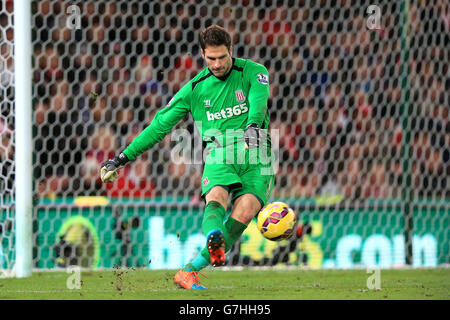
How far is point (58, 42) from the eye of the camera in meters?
7.37

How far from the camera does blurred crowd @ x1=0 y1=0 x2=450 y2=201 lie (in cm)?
745

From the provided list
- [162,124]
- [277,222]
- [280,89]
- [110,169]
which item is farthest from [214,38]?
[280,89]

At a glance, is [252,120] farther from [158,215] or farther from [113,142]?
[113,142]

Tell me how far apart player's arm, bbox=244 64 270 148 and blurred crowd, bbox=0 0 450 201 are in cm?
272

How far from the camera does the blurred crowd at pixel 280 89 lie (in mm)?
7453

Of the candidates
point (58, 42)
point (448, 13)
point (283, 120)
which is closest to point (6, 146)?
point (58, 42)

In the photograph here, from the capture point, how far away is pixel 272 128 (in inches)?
321

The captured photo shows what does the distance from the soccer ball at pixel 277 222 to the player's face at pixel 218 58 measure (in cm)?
100

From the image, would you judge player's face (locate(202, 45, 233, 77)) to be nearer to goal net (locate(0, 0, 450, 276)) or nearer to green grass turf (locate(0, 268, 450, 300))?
green grass turf (locate(0, 268, 450, 300))

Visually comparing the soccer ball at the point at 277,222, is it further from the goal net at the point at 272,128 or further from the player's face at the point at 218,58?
the goal net at the point at 272,128

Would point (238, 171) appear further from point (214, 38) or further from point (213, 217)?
point (214, 38)

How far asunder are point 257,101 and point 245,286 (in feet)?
5.20

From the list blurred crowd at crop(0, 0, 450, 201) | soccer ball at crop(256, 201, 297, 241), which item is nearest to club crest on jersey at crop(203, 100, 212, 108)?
soccer ball at crop(256, 201, 297, 241)

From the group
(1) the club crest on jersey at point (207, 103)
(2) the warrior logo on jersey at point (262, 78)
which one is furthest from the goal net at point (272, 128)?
(2) the warrior logo on jersey at point (262, 78)
